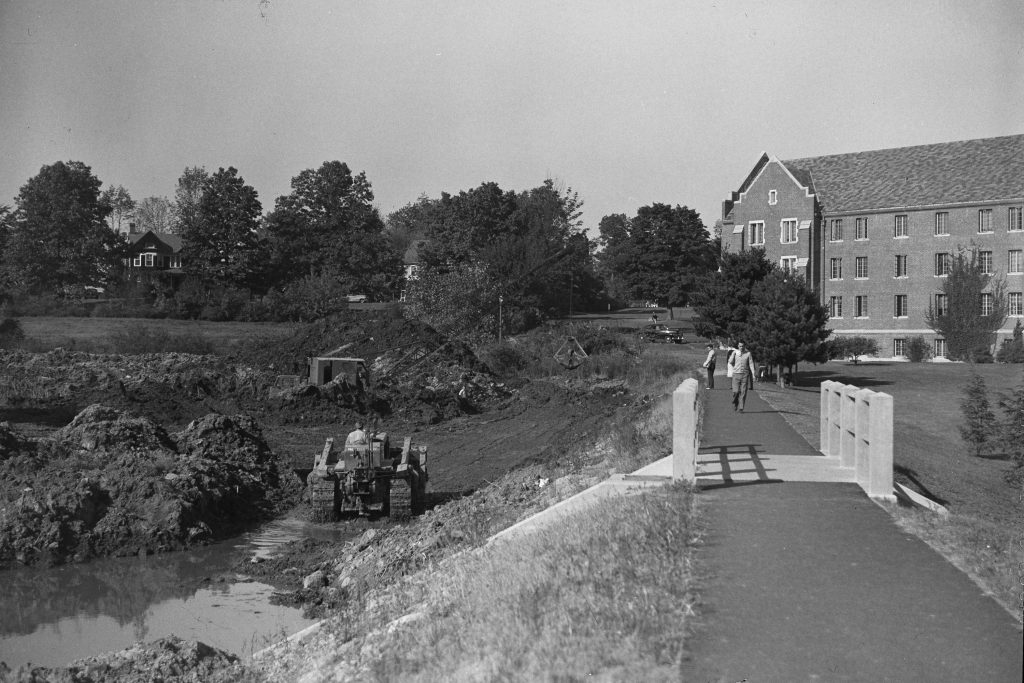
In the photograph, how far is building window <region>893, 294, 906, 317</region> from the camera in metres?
69.4

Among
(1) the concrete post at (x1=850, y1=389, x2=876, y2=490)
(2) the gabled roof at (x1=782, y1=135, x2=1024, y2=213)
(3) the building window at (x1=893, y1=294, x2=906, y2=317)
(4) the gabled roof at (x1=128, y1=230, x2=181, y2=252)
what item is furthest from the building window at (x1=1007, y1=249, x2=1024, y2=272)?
(4) the gabled roof at (x1=128, y1=230, x2=181, y2=252)

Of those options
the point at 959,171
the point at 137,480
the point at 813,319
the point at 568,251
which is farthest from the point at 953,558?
the point at 568,251

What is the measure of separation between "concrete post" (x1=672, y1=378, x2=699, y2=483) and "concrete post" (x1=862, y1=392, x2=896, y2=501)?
83.1 inches

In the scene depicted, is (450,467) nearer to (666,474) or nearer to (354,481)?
(354,481)

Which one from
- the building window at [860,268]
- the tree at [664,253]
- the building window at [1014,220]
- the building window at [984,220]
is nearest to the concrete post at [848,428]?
the building window at [1014,220]

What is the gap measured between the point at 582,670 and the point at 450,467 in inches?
870

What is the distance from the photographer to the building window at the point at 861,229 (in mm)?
70000

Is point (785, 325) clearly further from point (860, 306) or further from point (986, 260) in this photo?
point (860, 306)

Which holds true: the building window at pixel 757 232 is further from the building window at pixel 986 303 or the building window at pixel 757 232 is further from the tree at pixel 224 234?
the tree at pixel 224 234

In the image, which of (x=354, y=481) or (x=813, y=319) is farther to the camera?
(x=813, y=319)

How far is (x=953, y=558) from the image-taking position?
9320 mm

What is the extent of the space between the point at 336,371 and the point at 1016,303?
4486cm

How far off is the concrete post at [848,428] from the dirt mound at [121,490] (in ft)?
36.8

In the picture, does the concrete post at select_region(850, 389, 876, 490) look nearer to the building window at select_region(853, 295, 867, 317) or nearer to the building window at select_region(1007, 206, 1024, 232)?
the building window at select_region(1007, 206, 1024, 232)
